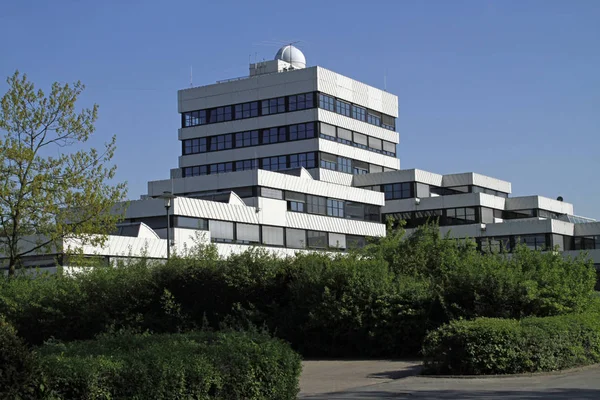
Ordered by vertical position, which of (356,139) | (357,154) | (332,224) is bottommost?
(332,224)

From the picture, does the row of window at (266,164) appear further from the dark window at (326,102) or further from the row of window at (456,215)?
the row of window at (456,215)

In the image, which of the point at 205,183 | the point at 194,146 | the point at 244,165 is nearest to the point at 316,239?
the point at 205,183

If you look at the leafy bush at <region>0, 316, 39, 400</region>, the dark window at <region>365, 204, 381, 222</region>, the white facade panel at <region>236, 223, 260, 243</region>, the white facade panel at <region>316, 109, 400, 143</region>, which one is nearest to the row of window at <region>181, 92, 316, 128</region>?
the white facade panel at <region>316, 109, 400, 143</region>

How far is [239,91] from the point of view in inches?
3130

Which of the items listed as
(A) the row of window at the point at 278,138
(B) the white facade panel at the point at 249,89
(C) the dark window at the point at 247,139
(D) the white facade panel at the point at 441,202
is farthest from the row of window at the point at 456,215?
(B) the white facade panel at the point at 249,89

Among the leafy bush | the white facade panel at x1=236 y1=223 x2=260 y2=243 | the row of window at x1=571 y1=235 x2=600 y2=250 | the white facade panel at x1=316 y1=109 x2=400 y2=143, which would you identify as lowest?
the leafy bush

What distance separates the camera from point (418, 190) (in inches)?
3059

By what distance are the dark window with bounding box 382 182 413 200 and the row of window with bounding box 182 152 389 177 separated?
3480 mm

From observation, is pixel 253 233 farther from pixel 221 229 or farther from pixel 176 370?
pixel 176 370

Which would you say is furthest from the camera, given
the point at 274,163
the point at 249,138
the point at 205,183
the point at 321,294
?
the point at 249,138

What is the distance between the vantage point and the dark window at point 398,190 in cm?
7762

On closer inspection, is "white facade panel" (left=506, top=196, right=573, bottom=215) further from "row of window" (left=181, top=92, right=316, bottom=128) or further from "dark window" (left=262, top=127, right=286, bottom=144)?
"dark window" (left=262, top=127, right=286, bottom=144)

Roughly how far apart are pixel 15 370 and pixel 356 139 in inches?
2788

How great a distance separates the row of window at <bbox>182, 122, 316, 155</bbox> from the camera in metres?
76.2
